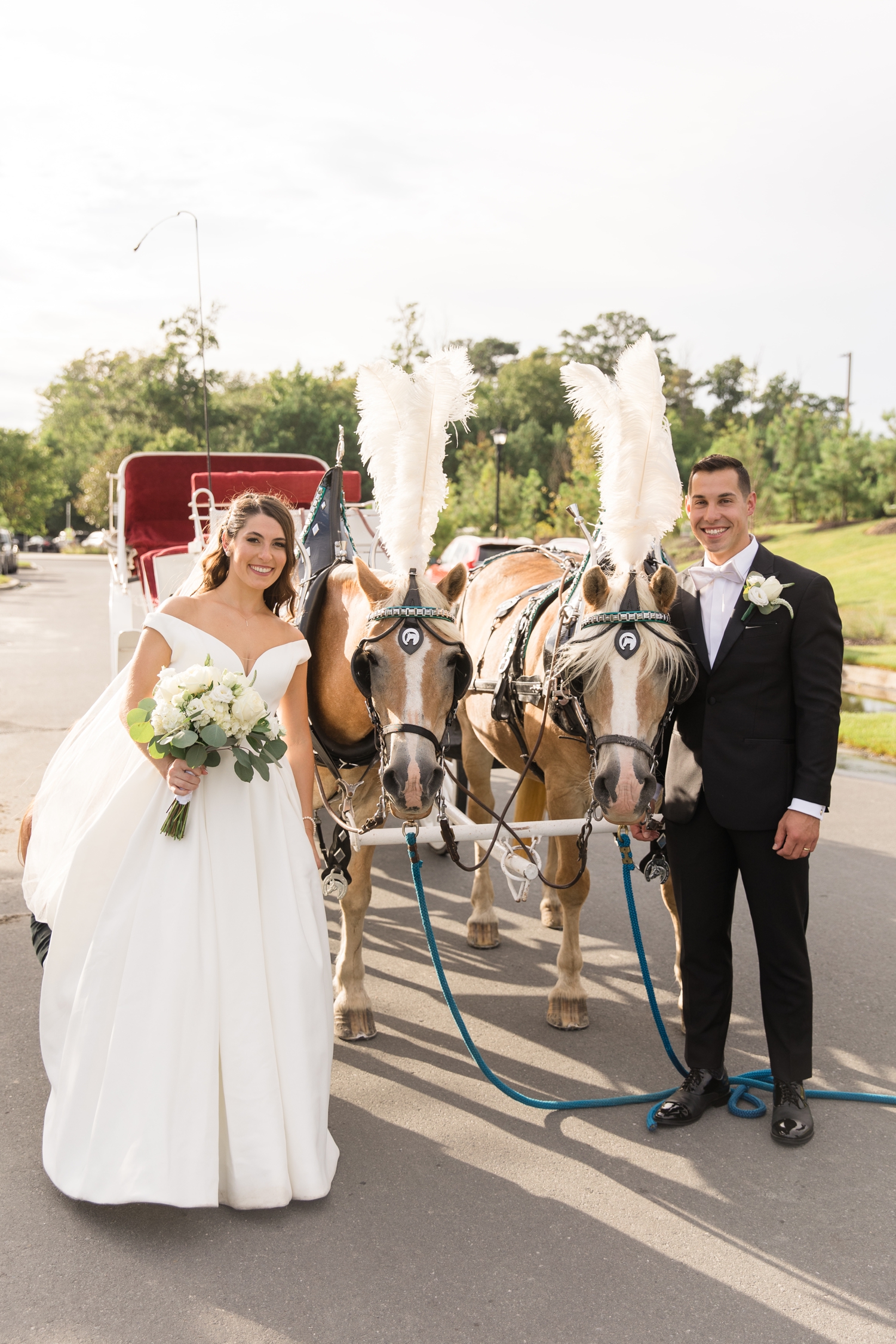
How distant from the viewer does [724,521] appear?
3389 millimetres

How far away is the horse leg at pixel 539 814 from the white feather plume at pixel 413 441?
2.07 metres

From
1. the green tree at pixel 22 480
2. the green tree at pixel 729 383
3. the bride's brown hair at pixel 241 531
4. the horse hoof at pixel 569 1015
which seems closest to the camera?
the bride's brown hair at pixel 241 531

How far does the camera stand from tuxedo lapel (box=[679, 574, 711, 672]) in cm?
334

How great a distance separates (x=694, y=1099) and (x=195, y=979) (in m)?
1.86

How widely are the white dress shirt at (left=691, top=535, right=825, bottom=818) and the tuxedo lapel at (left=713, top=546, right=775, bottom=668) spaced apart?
0.06 feet

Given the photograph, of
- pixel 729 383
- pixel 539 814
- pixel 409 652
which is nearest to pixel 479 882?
pixel 539 814

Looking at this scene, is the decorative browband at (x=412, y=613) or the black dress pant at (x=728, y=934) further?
the black dress pant at (x=728, y=934)

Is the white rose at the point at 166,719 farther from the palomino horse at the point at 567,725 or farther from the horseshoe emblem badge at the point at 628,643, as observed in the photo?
the horseshoe emblem badge at the point at 628,643

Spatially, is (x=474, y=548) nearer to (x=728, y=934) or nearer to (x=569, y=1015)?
(x=569, y=1015)

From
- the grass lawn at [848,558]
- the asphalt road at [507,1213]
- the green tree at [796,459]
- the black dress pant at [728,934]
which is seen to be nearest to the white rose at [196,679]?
the asphalt road at [507,1213]

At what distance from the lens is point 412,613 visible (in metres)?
3.15

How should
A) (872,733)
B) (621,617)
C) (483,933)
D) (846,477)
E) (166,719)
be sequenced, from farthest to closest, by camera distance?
1. (846,477)
2. (872,733)
3. (483,933)
4. (621,617)
5. (166,719)

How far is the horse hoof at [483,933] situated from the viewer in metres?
5.03

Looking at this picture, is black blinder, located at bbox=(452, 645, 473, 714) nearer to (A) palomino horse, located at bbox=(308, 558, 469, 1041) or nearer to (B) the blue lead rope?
(A) palomino horse, located at bbox=(308, 558, 469, 1041)
